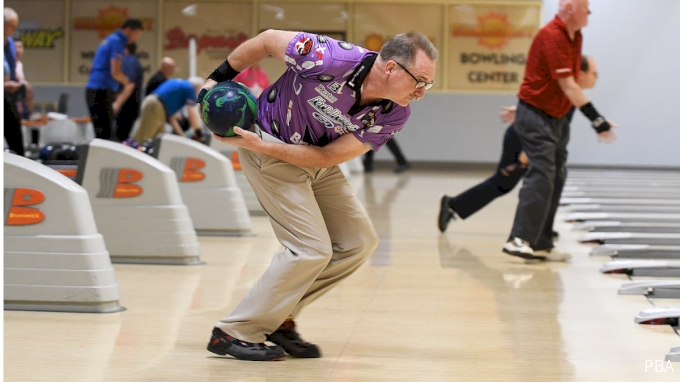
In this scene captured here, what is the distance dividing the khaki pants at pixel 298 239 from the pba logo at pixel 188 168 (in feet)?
10.3

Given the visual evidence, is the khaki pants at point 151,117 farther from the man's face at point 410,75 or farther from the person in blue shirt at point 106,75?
the man's face at point 410,75

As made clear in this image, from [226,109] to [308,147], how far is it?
1.09ft

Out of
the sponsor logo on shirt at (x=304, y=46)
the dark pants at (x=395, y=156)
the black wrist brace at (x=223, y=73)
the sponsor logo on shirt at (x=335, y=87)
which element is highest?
the sponsor logo on shirt at (x=304, y=46)

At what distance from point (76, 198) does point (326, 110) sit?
1419 mm

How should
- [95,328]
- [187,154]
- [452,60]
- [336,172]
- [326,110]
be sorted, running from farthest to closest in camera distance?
[452,60] < [187,154] < [95,328] < [336,172] < [326,110]

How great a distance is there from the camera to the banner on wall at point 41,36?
15.6m

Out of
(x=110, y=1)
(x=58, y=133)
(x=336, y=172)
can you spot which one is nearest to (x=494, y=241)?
(x=336, y=172)

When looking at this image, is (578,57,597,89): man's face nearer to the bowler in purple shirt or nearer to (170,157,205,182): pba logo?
(170,157,205,182): pba logo

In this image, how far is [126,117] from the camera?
993 cm

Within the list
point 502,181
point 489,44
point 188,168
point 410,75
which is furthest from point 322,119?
point 489,44

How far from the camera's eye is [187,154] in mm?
6469

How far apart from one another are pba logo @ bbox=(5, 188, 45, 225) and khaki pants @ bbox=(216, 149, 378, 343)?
117 cm

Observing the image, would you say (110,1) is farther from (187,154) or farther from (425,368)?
(425,368)

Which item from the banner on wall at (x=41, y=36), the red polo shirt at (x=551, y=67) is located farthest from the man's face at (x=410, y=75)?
the banner on wall at (x=41, y=36)
